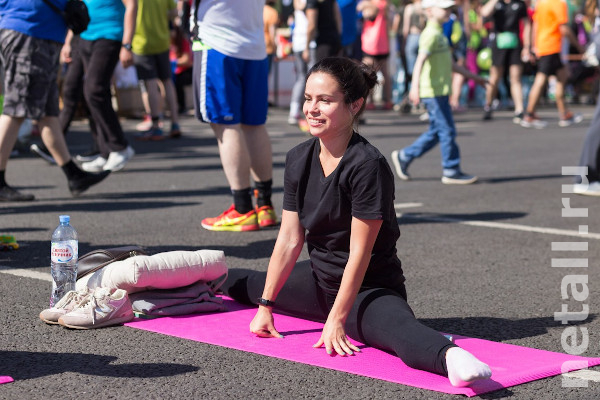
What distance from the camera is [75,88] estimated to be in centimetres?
1023

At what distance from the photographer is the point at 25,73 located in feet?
25.1

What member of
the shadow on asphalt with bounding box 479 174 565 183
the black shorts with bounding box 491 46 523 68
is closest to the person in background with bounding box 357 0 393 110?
the black shorts with bounding box 491 46 523 68

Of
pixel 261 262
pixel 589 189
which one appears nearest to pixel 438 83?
pixel 589 189

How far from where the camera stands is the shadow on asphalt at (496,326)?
13.9ft

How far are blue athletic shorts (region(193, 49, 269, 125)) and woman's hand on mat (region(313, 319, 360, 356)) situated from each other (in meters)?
2.95

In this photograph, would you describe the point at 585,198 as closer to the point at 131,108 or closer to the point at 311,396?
the point at 311,396

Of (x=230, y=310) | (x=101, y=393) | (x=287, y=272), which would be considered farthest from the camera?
(x=230, y=310)

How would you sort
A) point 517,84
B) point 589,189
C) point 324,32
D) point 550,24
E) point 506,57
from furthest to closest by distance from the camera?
point 506,57 < point 517,84 < point 550,24 < point 324,32 < point 589,189

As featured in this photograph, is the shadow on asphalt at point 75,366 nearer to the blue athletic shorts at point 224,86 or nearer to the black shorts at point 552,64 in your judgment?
the blue athletic shorts at point 224,86

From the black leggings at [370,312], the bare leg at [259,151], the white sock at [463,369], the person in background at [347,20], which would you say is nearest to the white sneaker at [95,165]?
the bare leg at [259,151]

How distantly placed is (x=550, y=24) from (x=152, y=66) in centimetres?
606

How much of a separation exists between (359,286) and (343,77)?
0.80m

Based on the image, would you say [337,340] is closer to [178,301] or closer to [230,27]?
[178,301]

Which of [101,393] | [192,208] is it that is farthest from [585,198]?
[101,393]
